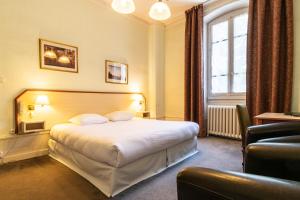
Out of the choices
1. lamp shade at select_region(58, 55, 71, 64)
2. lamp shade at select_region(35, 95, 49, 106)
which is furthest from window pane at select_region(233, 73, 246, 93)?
lamp shade at select_region(35, 95, 49, 106)

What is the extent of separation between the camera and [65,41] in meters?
3.31

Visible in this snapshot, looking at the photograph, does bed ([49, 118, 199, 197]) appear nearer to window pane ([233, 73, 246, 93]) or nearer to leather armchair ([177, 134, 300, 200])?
leather armchair ([177, 134, 300, 200])

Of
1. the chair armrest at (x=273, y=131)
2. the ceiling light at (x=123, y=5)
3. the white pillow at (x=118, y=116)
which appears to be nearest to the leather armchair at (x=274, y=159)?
the chair armrest at (x=273, y=131)

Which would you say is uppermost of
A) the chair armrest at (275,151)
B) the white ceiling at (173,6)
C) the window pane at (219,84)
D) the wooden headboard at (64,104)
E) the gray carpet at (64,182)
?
the white ceiling at (173,6)

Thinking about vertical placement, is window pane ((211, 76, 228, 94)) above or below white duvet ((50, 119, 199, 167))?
above

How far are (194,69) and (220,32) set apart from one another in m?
1.07

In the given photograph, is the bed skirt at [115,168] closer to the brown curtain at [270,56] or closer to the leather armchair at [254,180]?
the leather armchair at [254,180]

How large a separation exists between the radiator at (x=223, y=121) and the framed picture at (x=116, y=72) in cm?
221

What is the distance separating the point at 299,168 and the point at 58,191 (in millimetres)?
2041

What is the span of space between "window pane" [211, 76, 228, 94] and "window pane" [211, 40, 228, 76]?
0.39 ft

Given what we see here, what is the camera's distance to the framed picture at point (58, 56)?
302 centimetres

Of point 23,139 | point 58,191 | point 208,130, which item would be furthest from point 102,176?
point 208,130

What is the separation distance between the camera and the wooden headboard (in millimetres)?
2768

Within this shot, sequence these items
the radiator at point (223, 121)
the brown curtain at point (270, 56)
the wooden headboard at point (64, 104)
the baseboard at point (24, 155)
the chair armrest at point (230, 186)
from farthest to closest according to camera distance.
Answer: the radiator at point (223, 121) → the brown curtain at point (270, 56) → the wooden headboard at point (64, 104) → the baseboard at point (24, 155) → the chair armrest at point (230, 186)
